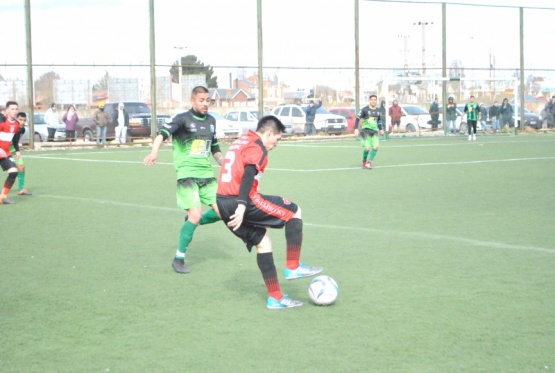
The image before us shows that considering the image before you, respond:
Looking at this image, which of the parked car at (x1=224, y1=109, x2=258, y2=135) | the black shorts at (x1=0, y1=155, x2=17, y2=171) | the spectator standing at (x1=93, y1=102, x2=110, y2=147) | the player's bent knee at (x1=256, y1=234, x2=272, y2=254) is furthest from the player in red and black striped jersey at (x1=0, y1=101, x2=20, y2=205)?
the parked car at (x1=224, y1=109, x2=258, y2=135)

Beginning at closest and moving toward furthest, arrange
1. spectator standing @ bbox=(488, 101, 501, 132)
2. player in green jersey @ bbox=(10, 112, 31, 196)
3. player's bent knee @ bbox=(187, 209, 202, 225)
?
1. player's bent knee @ bbox=(187, 209, 202, 225)
2. player in green jersey @ bbox=(10, 112, 31, 196)
3. spectator standing @ bbox=(488, 101, 501, 132)

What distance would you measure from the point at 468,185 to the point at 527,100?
36688 millimetres

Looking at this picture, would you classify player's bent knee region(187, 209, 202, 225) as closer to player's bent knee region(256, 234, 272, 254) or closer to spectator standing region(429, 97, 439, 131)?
player's bent knee region(256, 234, 272, 254)

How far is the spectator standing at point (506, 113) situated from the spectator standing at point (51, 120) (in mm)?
22352

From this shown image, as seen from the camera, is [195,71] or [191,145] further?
[195,71]

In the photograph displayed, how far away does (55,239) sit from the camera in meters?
10.9

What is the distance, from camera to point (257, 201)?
698 centimetres

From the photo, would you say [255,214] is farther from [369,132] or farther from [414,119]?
[414,119]

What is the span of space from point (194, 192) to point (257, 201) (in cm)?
203

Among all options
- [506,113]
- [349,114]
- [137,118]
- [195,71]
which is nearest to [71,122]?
[137,118]

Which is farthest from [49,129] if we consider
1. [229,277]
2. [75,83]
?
[229,277]

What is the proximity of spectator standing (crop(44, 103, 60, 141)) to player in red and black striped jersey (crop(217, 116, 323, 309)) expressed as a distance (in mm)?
31548

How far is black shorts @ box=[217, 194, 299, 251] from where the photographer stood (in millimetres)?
6977

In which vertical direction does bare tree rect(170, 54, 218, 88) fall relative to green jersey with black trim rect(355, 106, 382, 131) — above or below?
above
